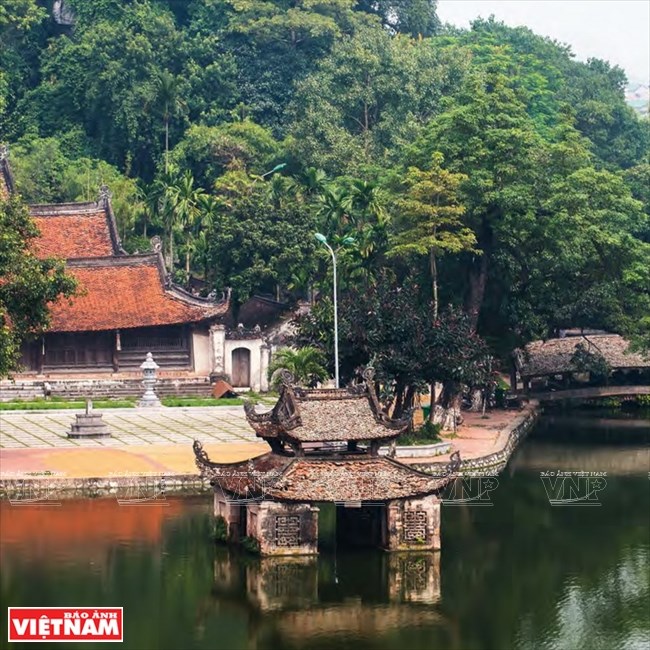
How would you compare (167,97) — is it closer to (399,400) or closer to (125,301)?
(125,301)

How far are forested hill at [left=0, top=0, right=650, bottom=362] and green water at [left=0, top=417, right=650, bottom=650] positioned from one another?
818 inches

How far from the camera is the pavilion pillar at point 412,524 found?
53219 mm

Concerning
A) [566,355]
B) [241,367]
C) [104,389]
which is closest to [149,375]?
[104,389]

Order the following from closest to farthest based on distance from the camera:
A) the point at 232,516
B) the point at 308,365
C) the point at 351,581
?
the point at 351,581 → the point at 232,516 → the point at 308,365

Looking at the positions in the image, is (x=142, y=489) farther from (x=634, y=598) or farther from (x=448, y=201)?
(x=448, y=201)

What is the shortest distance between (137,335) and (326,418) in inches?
1698

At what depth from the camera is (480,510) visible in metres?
62.2

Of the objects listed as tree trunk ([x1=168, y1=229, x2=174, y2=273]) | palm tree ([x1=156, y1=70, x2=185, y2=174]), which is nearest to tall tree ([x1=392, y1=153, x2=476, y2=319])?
tree trunk ([x1=168, y1=229, x2=174, y2=273])

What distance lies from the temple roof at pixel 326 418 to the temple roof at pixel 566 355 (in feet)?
133

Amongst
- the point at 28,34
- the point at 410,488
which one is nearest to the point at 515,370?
the point at 410,488

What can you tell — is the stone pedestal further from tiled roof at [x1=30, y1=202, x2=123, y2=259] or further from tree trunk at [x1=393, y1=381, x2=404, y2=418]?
tiled roof at [x1=30, y1=202, x2=123, y2=259]

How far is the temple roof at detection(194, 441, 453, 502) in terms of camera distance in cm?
5216

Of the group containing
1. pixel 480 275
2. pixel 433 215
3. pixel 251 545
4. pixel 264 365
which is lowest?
pixel 251 545

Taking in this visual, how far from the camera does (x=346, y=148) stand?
116 meters
